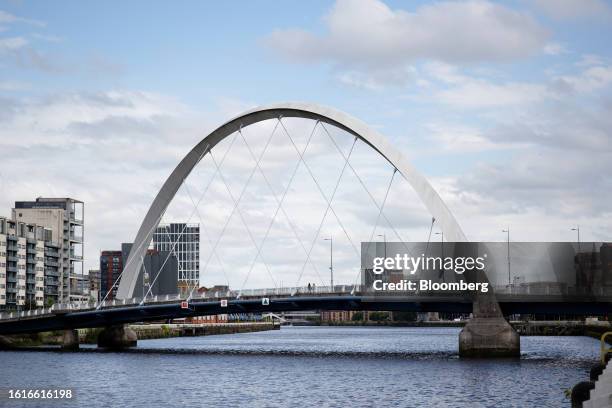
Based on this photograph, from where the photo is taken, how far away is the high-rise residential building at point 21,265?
171 meters

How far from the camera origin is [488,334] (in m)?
77.6

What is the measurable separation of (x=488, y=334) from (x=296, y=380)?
20181 mm

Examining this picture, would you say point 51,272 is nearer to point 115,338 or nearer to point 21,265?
point 21,265

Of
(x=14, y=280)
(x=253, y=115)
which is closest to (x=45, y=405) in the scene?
(x=253, y=115)

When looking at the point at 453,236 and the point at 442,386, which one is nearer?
the point at 442,386

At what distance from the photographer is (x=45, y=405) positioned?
4891 centimetres

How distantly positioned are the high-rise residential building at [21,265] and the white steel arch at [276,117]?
71.3 meters

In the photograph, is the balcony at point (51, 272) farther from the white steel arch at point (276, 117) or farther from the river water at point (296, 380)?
the river water at point (296, 380)

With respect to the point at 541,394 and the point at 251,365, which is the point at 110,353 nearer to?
the point at 251,365

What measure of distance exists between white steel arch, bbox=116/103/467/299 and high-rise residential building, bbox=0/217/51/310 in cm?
7130

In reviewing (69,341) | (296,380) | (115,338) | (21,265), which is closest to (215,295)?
(115,338)

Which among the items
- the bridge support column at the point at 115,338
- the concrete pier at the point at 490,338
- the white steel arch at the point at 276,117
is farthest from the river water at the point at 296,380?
the bridge support column at the point at 115,338

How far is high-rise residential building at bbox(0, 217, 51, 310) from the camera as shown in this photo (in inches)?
6737

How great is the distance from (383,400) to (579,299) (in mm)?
29778
